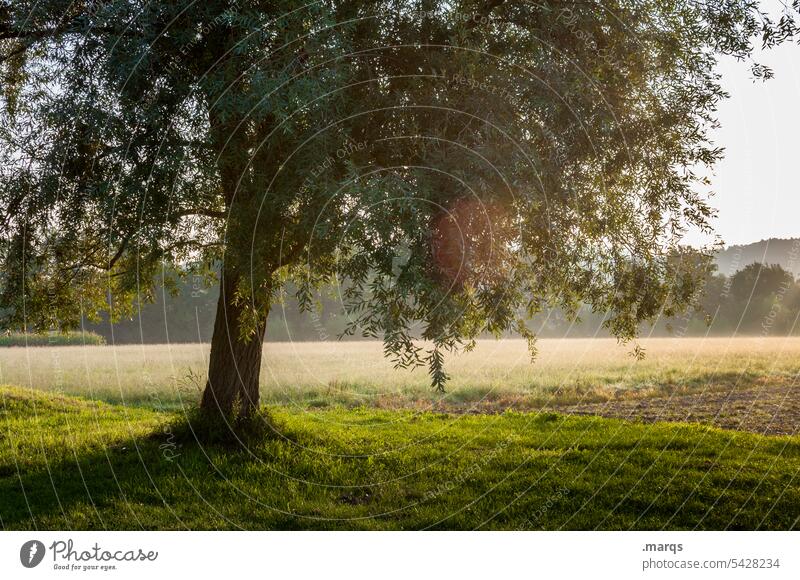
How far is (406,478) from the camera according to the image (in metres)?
13.1

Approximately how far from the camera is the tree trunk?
51.1 ft

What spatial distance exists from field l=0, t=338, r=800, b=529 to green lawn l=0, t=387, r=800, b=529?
→ 0.04 meters

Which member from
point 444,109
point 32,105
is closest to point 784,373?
point 444,109

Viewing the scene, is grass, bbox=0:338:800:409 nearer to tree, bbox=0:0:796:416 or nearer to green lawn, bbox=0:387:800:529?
green lawn, bbox=0:387:800:529

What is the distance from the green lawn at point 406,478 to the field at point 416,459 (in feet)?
0.13

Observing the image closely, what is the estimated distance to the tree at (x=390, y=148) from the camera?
408 inches

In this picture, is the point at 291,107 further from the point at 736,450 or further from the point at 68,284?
the point at 736,450

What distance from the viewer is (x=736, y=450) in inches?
559

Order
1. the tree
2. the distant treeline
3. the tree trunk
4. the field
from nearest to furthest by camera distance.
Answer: the tree
the field
the tree trunk
the distant treeline

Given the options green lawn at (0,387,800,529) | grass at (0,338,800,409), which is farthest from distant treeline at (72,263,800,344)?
green lawn at (0,387,800,529)

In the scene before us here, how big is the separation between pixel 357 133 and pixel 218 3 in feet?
11.0

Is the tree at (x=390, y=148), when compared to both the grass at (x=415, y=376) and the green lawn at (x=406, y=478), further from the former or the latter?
the grass at (x=415, y=376)
